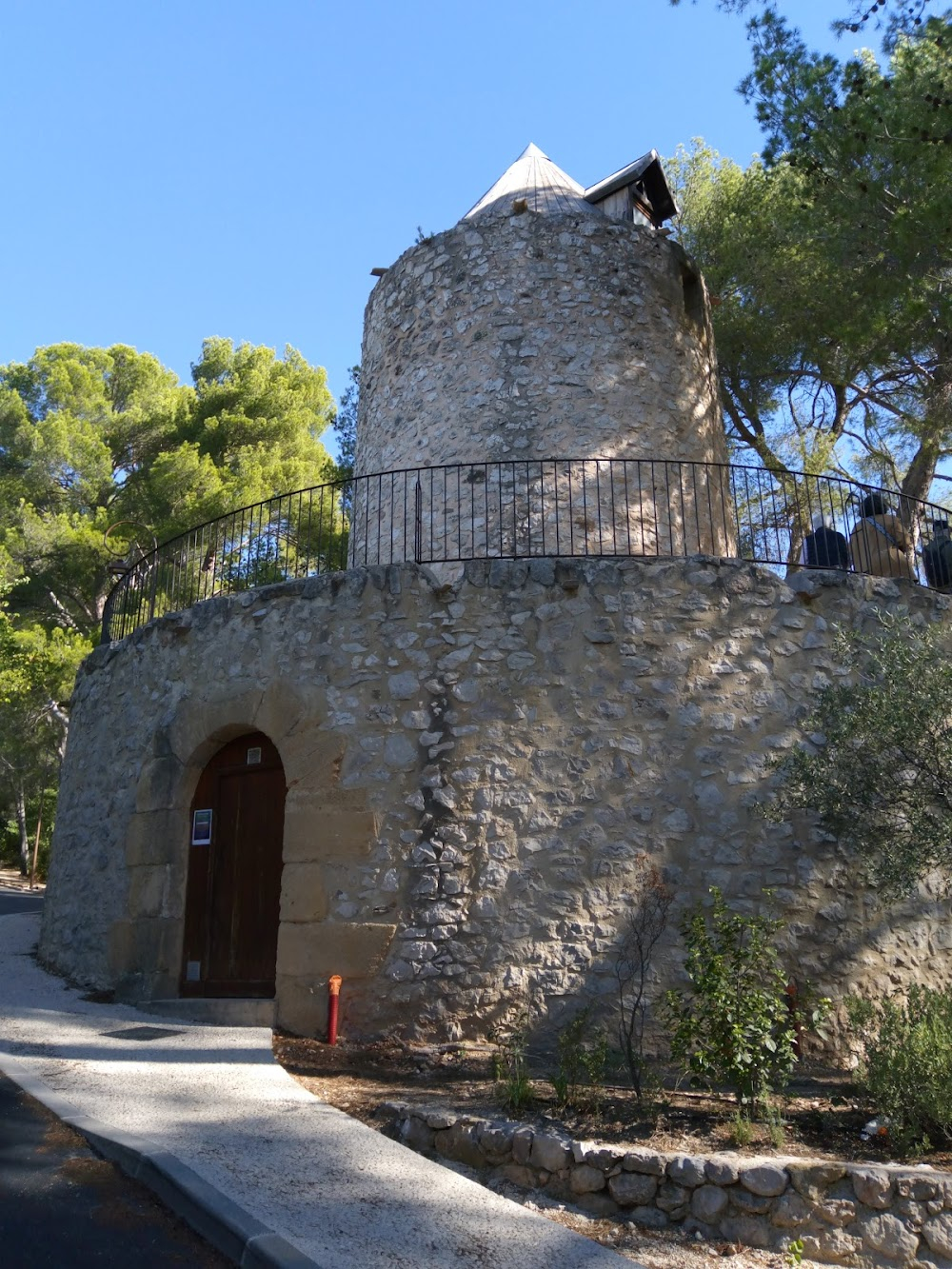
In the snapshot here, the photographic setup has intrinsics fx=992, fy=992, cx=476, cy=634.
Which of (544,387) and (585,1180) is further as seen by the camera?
(544,387)

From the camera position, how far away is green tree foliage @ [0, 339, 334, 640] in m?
19.0

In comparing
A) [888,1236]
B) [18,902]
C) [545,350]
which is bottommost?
[888,1236]

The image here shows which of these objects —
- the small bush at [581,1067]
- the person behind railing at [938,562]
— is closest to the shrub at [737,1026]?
the small bush at [581,1067]

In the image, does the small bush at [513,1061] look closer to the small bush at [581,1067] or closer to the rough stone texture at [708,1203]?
the small bush at [581,1067]

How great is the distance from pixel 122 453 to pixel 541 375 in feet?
43.8

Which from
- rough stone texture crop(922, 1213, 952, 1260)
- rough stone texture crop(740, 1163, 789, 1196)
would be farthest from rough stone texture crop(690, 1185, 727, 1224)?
rough stone texture crop(922, 1213, 952, 1260)

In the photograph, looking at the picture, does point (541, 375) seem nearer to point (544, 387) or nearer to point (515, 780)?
point (544, 387)

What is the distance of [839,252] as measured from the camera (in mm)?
10445

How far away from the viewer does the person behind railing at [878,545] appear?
9406mm

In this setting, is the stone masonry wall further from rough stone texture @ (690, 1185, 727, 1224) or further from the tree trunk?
the tree trunk

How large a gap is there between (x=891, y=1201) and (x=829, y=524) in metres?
6.34

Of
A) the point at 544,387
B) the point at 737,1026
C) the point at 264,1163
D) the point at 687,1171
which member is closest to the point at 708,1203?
the point at 687,1171

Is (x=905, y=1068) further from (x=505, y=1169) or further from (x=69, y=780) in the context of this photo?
(x=69, y=780)

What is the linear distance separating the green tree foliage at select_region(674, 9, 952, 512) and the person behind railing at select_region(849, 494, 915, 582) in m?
2.10
